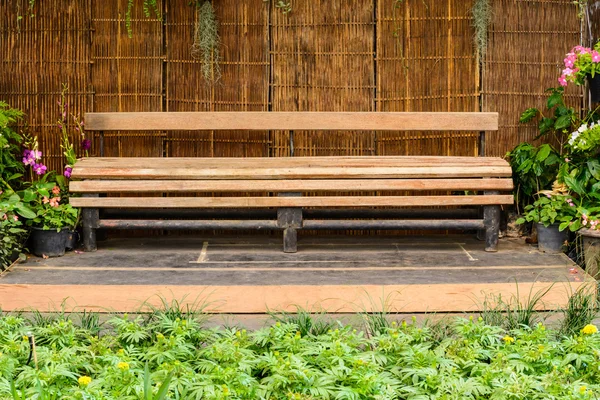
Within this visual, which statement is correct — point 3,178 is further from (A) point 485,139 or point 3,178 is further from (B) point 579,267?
(B) point 579,267

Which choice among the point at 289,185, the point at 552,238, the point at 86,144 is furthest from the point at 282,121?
the point at 552,238

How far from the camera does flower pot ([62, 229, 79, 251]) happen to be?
6.11 m

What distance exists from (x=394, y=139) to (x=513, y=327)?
125 inches

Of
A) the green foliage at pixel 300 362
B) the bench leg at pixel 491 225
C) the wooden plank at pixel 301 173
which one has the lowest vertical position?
the green foliage at pixel 300 362

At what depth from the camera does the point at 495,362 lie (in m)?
3.31

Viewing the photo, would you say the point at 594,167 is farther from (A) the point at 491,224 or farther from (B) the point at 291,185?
(B) the point at 291,185

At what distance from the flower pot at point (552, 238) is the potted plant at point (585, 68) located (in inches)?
40.4

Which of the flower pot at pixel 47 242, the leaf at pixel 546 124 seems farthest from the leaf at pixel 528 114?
the flower pot at pixel 47 242

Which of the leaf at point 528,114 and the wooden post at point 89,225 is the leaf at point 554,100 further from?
the wooden post at point 89,225

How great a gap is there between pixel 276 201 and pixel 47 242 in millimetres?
1768

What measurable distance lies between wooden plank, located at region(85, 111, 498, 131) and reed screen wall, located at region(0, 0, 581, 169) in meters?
0.24

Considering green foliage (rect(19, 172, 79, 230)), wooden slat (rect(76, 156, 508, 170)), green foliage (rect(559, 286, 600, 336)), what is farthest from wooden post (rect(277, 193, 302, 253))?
green foliage (rect(559, 286, 600, 336))

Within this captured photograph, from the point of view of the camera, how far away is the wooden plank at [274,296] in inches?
181

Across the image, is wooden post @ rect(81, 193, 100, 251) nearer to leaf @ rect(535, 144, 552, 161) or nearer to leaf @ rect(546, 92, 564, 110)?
leaf @ rect(535, 144, 552, 161)
